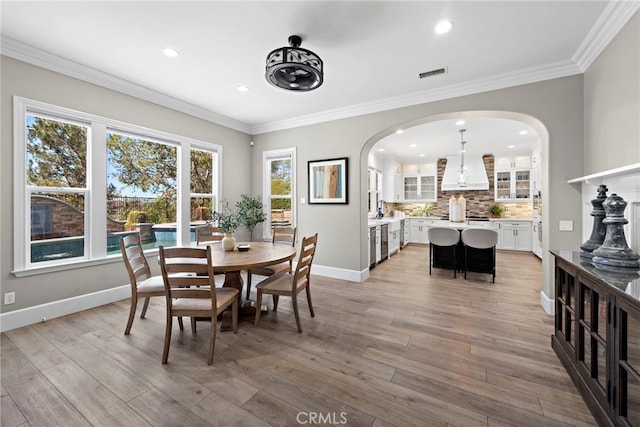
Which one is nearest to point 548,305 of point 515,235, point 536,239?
point 536,239

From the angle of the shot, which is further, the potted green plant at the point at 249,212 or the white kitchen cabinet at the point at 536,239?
the white kitchen cabinet at the point at 536,239

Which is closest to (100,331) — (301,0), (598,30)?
(301,0)

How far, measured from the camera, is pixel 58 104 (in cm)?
282

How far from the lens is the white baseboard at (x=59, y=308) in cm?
253

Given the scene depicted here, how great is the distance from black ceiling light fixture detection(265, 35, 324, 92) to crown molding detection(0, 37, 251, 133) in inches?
92.4

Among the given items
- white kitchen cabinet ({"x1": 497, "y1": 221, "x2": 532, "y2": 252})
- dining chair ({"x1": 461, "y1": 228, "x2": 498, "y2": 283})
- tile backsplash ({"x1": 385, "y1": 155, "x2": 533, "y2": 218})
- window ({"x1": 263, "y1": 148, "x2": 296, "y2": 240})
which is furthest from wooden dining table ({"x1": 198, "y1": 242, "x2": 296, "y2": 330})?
white kitchen cabinet ({"x1": 497, "y1": 221, "x2": 532, "y2": 252})

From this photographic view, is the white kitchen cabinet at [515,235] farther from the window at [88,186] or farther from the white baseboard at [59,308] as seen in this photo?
the white baseboard at [59,308]

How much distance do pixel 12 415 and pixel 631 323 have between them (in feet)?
11.2

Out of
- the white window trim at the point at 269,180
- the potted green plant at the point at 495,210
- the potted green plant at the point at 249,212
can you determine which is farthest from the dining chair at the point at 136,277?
the potted green plant at the point at 495,210

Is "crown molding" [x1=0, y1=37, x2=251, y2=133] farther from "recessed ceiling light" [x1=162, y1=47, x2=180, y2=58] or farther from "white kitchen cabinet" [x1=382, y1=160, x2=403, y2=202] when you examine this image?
"white kitchen cabinet" [x1=382, y1=160, x2=403, y2=202]

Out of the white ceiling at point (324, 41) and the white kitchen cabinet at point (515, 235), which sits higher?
the white ceiling at point (324, 41)

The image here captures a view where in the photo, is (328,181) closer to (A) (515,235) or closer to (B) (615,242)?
(B) (615,242)

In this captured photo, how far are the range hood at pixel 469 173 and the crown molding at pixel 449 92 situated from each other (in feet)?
13.9

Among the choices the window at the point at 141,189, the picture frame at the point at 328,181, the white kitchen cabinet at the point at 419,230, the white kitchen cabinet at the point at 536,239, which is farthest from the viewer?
the white kitchen cabinet at the point at 419,230
